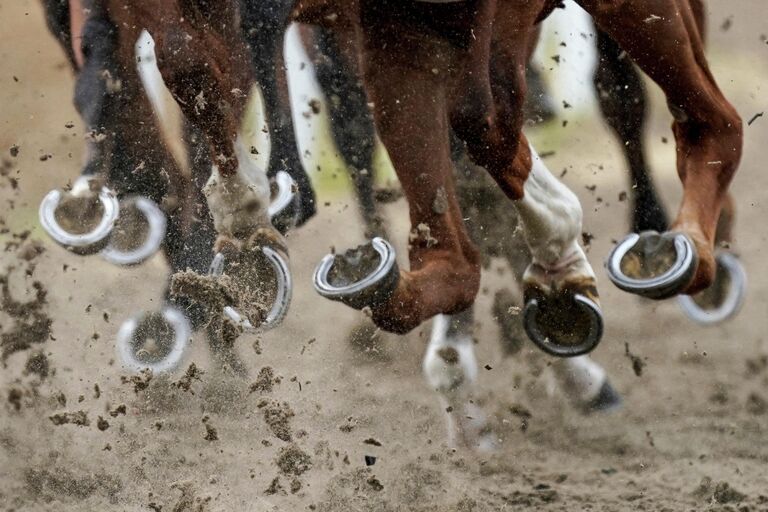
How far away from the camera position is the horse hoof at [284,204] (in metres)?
3.67

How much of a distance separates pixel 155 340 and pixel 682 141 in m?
1.62

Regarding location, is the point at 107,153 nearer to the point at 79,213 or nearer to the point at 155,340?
the point at 79,213

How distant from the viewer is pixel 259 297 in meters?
3.58

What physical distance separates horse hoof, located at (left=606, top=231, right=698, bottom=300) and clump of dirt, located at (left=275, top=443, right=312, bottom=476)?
0.97 m

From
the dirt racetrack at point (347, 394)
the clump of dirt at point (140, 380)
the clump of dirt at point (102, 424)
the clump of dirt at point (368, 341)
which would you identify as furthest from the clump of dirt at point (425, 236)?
the clump of dirt at point (102, 424)

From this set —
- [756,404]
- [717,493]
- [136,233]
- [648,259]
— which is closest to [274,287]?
[136,233]

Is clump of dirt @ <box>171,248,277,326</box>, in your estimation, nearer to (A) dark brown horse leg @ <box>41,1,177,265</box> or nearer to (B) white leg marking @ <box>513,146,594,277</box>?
(A) dark brown horse leg @ <box>41,1,177,265</box>

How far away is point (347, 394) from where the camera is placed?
3.94 meters

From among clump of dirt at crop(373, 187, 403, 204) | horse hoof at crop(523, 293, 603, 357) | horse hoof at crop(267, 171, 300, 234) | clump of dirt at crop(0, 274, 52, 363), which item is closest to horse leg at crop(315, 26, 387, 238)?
clump of dirt at crop(373, 187, 403, 204)

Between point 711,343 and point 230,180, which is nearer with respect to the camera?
point 230,180

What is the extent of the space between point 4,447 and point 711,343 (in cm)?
211

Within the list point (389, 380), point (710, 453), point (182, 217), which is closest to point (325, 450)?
point (389, 380)

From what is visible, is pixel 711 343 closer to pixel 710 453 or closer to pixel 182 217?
pixel 710 453

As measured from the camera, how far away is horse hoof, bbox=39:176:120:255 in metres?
3.77
